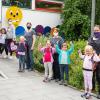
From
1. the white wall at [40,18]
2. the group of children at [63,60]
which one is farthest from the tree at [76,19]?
the group of children at [63,60]

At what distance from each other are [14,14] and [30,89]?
1175 cm

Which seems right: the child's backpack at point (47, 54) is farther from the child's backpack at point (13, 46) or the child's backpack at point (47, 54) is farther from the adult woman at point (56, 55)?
the child's backpack at point (13, 46)

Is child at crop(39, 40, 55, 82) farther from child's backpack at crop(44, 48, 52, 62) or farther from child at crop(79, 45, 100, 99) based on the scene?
child at crop(79, 45, 100, 99)

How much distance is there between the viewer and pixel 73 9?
25.9m

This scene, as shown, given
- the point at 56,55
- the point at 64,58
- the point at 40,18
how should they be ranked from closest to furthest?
the point at 64,58
the point at 56,55
the point at 40,18

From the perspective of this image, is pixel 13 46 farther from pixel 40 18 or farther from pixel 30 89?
pixel 40 18

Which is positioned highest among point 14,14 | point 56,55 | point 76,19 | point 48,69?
point 14,14

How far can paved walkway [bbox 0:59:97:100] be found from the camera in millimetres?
11109

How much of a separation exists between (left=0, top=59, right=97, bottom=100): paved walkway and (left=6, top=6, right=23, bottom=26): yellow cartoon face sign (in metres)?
8.86

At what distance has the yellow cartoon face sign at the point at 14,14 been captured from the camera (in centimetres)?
2305

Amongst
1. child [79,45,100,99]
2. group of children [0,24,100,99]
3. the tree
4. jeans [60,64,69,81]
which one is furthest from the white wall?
child [79,45,100,99]

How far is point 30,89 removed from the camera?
12023mm

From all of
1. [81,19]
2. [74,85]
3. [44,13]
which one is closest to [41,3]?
[44,13]

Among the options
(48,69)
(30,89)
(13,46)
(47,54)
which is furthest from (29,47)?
(30,89)
